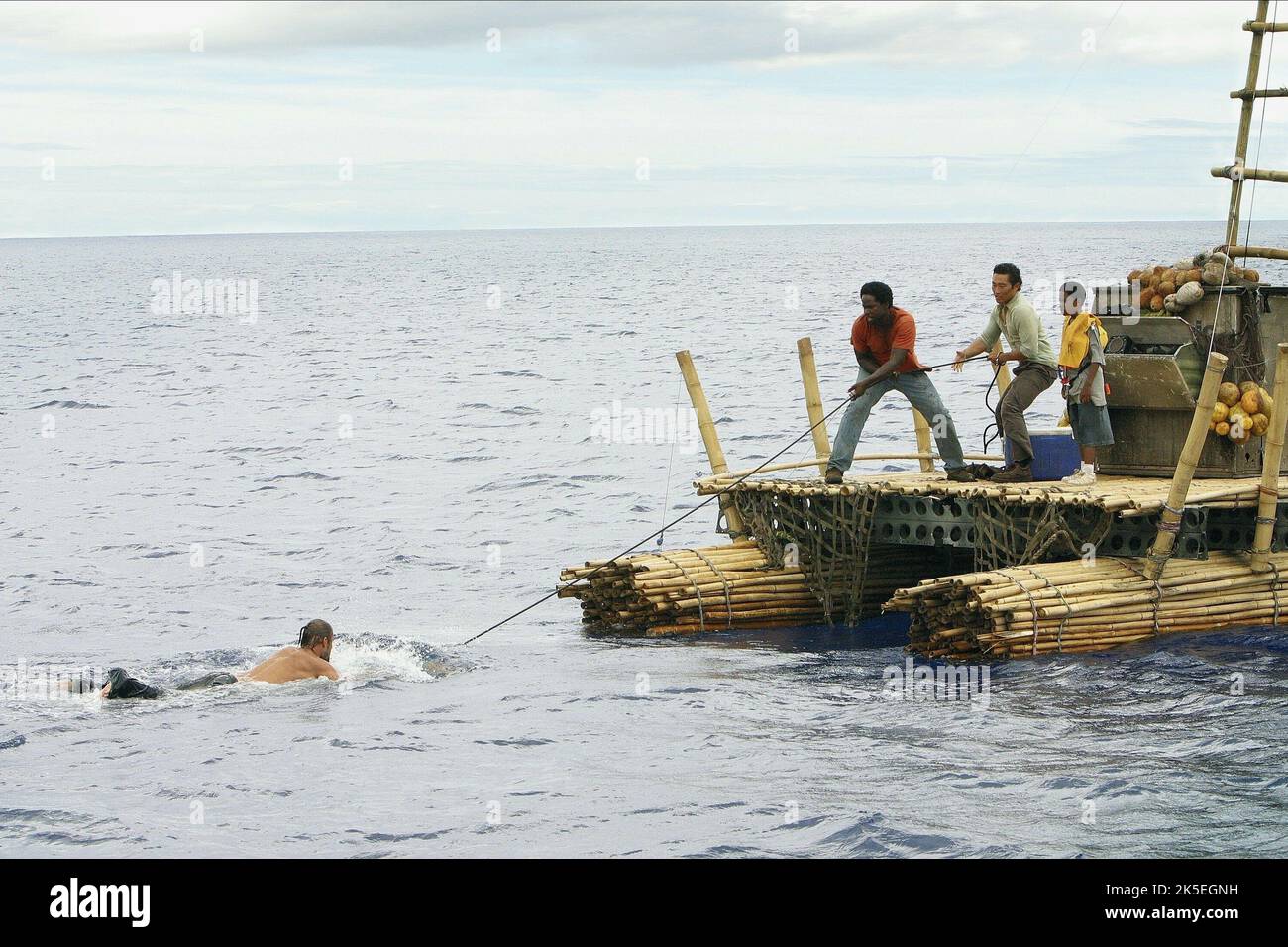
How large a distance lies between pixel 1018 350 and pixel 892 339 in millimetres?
1307

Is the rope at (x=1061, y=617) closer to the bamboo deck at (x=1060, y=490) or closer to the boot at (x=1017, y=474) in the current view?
the bamboo deck at (x=1060, y=490)

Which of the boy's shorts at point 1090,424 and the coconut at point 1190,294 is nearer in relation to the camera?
the boy's shorts at point 1090,424

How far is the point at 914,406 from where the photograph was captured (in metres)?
18.9

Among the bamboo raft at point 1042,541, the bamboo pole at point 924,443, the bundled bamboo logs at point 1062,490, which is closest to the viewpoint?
the bamboo raft at point 1042,541

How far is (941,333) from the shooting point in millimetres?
71562

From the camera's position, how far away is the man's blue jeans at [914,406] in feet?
59.1

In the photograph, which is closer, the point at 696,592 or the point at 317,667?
the point at 317,667

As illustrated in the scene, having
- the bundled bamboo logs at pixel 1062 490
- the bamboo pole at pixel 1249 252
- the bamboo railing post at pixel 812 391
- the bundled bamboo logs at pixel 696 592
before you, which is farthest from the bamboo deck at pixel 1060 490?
the bamboo pole at pixel 1249 252

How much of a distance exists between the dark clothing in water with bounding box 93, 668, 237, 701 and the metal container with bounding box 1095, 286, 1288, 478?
31.8 feet

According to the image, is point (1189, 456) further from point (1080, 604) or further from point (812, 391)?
point (812, 391)

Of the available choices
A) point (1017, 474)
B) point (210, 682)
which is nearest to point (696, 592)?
point (1017, 474)

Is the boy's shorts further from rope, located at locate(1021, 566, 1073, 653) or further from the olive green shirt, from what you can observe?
rope, located at locate(1021, 566, 1073, 653)

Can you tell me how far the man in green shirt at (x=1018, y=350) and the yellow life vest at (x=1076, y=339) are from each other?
0.17m
